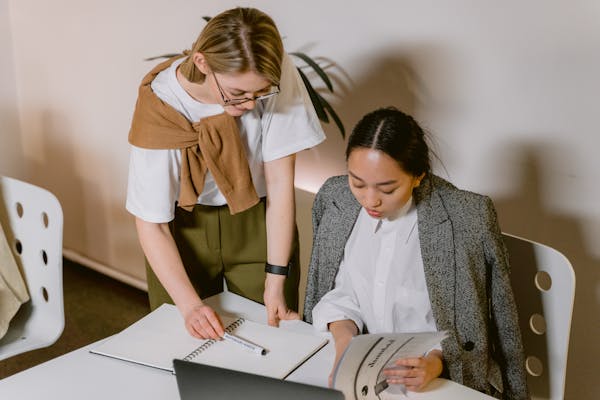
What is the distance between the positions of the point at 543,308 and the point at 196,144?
84 centimetres

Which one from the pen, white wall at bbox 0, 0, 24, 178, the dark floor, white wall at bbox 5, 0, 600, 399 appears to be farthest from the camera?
white wall at bbox 0, 0, 24, 178

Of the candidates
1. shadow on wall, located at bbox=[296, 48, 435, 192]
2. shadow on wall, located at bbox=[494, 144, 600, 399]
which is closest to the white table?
shadow on wall, located at bbox=[494, 144, 600, 399]

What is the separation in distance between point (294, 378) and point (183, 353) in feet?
0.76

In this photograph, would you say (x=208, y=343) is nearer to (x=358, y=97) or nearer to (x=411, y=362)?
(x=411, y=362)

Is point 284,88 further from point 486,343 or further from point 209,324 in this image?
point 486,343

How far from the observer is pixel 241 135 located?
1.58 m

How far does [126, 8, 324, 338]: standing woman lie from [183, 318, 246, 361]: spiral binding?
0.08 ft

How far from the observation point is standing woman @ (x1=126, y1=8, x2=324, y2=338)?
1.37 metres

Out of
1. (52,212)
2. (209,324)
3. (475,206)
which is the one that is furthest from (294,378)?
(52,212)

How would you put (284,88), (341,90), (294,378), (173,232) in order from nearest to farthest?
(294,378) < (284,88) < (173,232) < (341,90)

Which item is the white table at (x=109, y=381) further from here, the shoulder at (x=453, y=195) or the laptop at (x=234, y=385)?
the shoulder at (x=453, y=195)

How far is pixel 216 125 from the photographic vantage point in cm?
149

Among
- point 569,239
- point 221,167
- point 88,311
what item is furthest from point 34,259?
point 569,239

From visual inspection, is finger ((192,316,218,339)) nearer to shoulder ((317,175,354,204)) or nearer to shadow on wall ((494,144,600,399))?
shoulder ((317,175,354,204))
